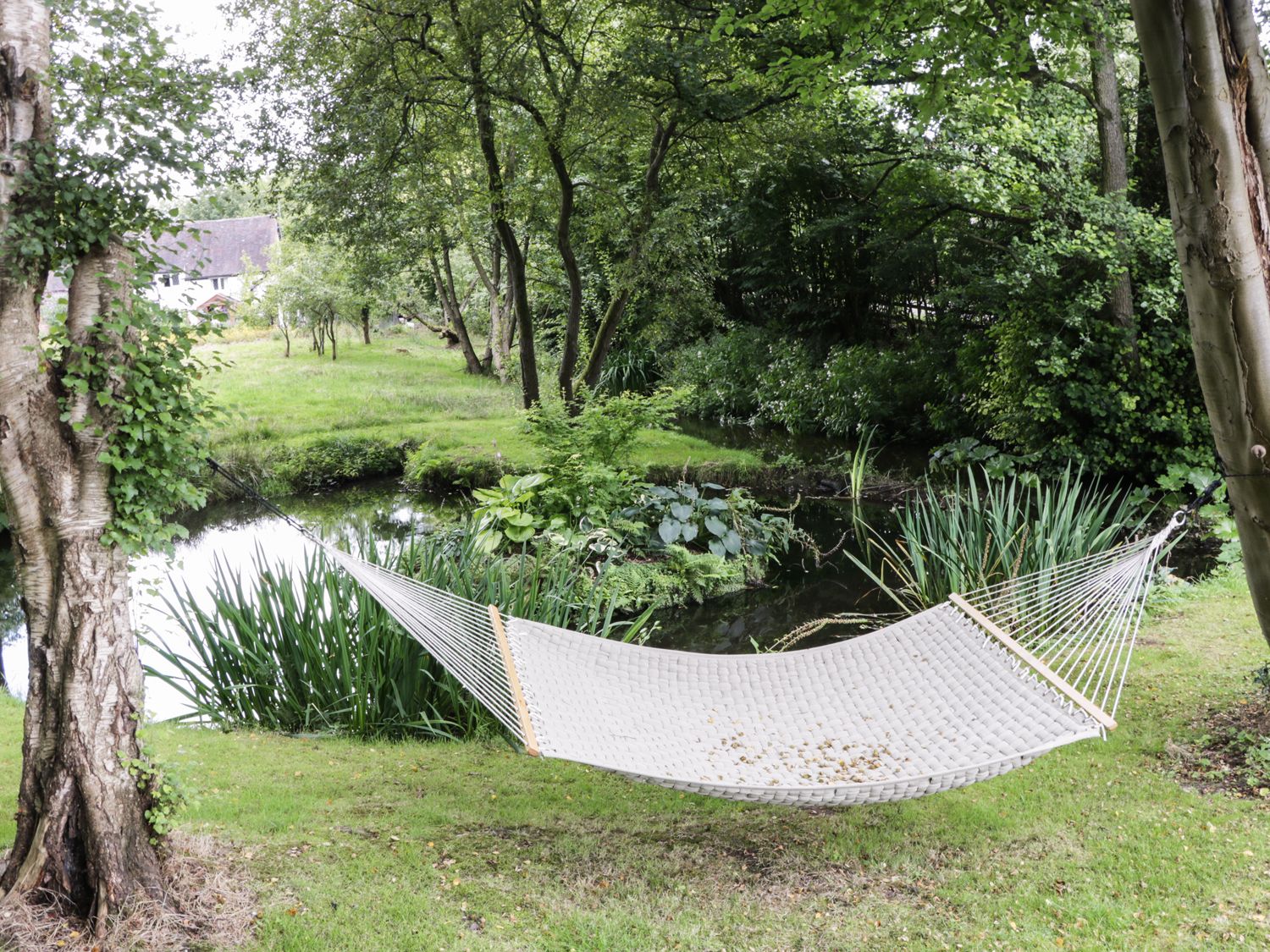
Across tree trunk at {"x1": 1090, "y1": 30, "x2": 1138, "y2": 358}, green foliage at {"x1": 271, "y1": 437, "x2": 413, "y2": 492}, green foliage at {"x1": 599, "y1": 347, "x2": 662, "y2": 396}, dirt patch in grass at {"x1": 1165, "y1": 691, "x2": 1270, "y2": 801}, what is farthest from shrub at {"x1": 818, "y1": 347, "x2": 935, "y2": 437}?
dirt patch in grass at {"x1": 1165, "y1": 691, "x2": 1270, "y2": 801}

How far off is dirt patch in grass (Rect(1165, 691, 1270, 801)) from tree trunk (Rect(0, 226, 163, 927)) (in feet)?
8.79

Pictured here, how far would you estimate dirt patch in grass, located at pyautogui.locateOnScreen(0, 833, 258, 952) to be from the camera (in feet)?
6.14

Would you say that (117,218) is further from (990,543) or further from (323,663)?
(990,543)

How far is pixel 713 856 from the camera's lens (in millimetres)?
2486

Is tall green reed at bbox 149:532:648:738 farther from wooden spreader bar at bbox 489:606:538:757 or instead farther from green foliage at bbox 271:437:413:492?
green foliage at bbox 271:437:413:492

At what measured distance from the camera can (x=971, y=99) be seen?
Answer: 6.08 m

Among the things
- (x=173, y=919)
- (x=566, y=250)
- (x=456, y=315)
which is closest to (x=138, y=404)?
(x=173, y=919)

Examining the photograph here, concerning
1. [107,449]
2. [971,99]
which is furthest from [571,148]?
[107,449]

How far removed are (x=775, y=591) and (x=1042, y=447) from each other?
9.11 feet

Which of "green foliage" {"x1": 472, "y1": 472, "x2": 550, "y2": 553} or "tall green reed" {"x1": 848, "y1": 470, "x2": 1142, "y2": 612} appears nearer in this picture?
"tall green reed" {"x1": 848, "y1": 470, "x2": 1142, "y2": 612}

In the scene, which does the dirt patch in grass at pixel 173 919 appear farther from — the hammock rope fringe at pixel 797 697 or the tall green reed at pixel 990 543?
the tall green reed at pixel 990 543

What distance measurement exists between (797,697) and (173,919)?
1.62 meters

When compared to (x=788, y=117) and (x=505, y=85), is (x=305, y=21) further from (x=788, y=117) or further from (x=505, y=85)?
(x=788, y=117)

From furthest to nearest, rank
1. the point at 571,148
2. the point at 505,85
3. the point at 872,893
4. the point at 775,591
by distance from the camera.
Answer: the point at 571,148 → the point at 505,85 → the point at 775,591 → the point at 872,893
